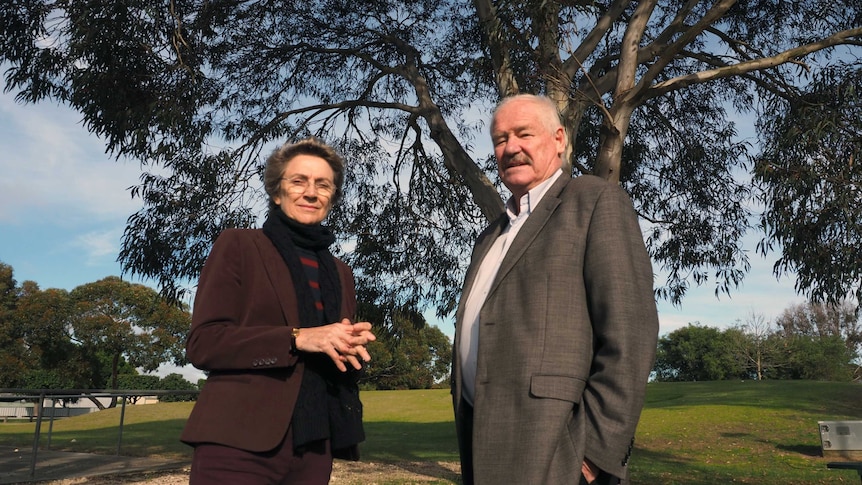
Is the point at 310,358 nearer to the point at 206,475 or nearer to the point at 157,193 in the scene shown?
the point at 206,475

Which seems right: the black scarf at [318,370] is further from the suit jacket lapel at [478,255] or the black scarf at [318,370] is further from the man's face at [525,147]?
the man's face at [525,147]

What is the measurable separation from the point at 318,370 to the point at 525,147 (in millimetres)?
989

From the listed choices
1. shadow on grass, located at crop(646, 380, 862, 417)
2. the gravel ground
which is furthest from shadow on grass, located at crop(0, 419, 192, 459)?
shadow on grass, located at crop(646, 380, 862, 417)

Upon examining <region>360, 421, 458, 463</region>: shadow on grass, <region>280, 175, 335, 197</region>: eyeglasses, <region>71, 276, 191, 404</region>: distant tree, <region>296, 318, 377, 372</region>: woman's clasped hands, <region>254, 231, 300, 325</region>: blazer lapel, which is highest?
<region>71, 276, 191, 404</region>: distant tree

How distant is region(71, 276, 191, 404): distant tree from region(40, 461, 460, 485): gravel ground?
30.1 metres

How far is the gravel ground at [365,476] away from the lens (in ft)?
28.9

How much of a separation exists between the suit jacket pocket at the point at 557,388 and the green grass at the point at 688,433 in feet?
29.5

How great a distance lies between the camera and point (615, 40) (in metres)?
11.6

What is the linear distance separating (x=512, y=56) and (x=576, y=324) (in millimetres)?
7387

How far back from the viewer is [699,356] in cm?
4603

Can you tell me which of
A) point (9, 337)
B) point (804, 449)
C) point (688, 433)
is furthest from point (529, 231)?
point (9, 337)

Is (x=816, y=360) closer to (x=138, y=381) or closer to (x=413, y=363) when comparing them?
(x=413, y=363)

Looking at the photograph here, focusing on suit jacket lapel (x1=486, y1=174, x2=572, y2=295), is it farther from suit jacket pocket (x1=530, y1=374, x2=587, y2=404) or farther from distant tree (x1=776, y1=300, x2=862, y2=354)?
distant tree (x1=776, y1=300, x2=862, y2=354)

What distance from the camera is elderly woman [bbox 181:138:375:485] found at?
2.19 meters
